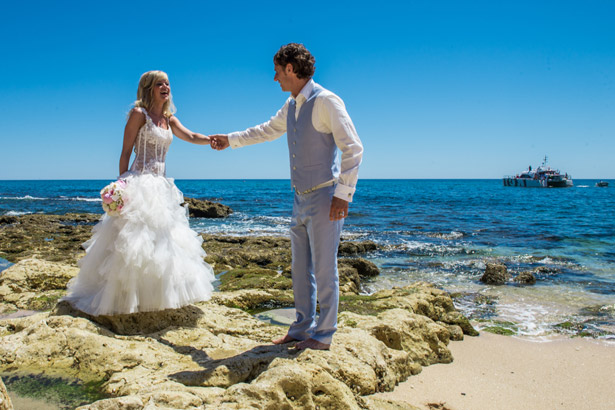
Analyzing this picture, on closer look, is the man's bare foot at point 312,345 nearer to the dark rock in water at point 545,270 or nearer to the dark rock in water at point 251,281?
the dark rock in water at point 251,281

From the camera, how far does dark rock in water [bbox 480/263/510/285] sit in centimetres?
975

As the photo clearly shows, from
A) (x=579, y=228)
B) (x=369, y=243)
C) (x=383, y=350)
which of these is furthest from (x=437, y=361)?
(x=579, y=228)

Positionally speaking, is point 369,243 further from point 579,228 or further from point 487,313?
point 579,228

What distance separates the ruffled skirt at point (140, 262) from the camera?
11.9 ft

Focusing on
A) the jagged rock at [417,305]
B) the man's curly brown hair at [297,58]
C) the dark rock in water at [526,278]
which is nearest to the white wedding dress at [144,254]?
the man's curly brown hair at [297,58]

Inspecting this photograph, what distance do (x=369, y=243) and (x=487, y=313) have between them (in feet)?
23.0

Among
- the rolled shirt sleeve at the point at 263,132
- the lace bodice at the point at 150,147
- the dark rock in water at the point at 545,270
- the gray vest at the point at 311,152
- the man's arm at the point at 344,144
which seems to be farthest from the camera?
the dark rock in water at the point at 545,270

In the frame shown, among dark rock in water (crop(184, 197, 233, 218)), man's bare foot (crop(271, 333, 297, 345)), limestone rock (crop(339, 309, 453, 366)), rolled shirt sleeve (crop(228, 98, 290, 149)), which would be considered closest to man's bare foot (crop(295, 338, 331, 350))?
man's bare foot (crop(271, 333, 297, 345))

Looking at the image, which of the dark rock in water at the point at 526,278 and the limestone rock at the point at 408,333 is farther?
the dark rock in water at the point at 526,278

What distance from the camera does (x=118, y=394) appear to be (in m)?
2.68

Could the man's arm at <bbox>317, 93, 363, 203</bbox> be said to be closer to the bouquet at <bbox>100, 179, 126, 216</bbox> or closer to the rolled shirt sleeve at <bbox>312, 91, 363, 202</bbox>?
the rolled shirt sleeve at <bbox>312, 91, 363, 202</bbox>

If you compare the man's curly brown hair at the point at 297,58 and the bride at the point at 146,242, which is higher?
the man's curly brown hair at the point at 297,58

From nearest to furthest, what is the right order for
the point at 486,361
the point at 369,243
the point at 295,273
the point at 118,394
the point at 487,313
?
the point at 118,394 < the point at 295,273 < the point at 486,361 < the point at 487,313 < the point at 369,243

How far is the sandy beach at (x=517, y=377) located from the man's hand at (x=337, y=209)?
1.47m
